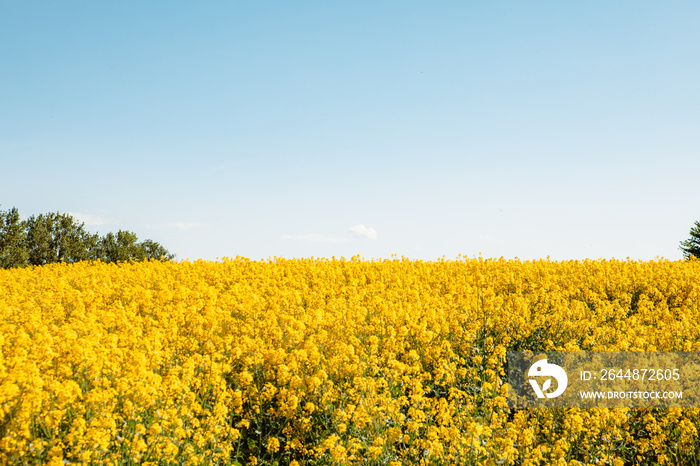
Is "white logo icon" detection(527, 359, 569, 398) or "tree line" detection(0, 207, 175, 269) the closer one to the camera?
"white logo icon" detection(527, 359, 569, 398)

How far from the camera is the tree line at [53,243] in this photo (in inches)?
1543

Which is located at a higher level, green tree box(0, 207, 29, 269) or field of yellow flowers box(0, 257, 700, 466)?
green tree box(0, 207, 29, 269)

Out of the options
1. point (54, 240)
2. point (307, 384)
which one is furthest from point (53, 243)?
point (307, 384)

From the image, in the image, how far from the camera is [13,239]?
39375 mm

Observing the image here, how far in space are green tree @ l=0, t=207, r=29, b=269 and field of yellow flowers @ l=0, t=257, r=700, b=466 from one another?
33.4 meters

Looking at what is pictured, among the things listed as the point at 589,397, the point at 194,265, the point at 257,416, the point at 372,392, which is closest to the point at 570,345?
the point at 589,397

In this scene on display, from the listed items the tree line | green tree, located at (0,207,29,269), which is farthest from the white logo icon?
green tree, located at (0,207,29,269)

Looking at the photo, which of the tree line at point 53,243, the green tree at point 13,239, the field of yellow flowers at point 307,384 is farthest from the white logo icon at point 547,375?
the green tree at point 13,239

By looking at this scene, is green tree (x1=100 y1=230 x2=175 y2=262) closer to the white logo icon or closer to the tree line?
the tree line

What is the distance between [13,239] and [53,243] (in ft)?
17.6

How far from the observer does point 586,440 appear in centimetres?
539

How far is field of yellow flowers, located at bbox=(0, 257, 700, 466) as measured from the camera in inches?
178

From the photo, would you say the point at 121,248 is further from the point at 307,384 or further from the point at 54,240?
the point at 307,384

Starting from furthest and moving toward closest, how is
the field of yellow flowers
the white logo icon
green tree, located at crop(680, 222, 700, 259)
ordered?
green tree, located at crop(680, 222, 700, 259)
the white logo icon
the field of yellow flowers
